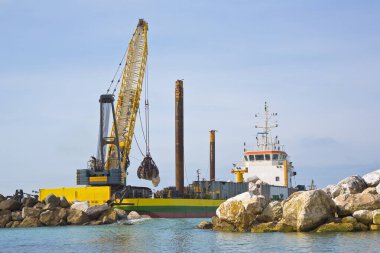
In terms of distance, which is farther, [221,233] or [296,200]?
[221,233]

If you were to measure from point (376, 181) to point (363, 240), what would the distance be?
35.3ft

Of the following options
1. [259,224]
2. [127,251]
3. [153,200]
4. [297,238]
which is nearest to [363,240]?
[297,238]

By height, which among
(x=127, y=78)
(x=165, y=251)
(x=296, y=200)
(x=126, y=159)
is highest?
(x=127, y=78)

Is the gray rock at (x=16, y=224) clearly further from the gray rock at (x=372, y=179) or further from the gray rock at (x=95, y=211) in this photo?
the gray rock at (x=372, y=179)

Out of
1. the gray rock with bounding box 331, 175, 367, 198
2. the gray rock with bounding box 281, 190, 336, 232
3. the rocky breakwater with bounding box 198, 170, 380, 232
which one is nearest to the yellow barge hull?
the rocky breakwater with bounding box 198, 170, 380, 232

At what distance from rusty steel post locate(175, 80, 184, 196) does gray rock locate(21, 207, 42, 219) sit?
59.1 feet

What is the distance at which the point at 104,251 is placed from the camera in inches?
1150

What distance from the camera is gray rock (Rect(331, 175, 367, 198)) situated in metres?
38.4

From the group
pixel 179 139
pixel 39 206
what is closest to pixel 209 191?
pixel 179 139

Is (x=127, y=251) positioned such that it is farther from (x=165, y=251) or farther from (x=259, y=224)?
(x=259, y=224)

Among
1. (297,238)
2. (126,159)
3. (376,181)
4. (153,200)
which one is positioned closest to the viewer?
(297,238)

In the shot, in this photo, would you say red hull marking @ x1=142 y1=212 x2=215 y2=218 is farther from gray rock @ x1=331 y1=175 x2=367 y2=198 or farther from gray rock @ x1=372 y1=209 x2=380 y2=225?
gray rock @ x1=372 y1=209 x2=380 y2=225

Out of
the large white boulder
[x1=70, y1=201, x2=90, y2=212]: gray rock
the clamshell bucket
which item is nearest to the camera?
the large white boulder

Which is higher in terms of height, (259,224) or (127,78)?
(127,78)
